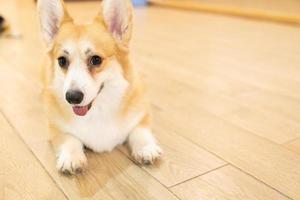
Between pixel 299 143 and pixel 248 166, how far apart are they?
0.83 ft

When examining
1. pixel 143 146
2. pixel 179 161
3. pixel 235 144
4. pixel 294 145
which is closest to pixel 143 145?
pixel 143 146

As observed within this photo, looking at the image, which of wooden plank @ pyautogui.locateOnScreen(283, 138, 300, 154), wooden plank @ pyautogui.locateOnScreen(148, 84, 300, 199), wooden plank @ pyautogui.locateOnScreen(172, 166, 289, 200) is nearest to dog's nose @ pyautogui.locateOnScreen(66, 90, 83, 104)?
wooden plank @ pyautogui.locateOnScreen(172, 166, 289, 200)

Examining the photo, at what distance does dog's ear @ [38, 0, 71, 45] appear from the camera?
127cm

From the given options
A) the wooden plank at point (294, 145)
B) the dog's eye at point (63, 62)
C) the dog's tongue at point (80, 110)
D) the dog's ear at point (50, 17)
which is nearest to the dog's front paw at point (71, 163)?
the dog's tongue at point (80, 110)

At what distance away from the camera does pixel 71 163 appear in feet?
3.78

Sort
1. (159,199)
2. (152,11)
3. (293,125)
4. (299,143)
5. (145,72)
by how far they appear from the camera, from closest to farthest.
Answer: (159,199)
(299,143)
(293,125)
(145,72)
(152,11)

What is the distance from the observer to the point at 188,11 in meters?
4.81

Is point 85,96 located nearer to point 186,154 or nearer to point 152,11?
point 186,154

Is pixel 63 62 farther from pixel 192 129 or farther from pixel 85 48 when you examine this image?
pixel 192 129

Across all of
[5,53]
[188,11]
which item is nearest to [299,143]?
[5,53]

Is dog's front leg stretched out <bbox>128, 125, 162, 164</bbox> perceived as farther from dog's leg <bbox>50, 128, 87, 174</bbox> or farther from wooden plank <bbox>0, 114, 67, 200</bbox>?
wooden plank <bbox>0, 114, 67, 200</bbox>

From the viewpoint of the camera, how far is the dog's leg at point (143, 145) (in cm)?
121

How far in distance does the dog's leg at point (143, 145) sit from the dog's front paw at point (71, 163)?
168mm

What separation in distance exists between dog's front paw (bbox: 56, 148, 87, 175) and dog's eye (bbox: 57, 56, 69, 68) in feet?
0.86
